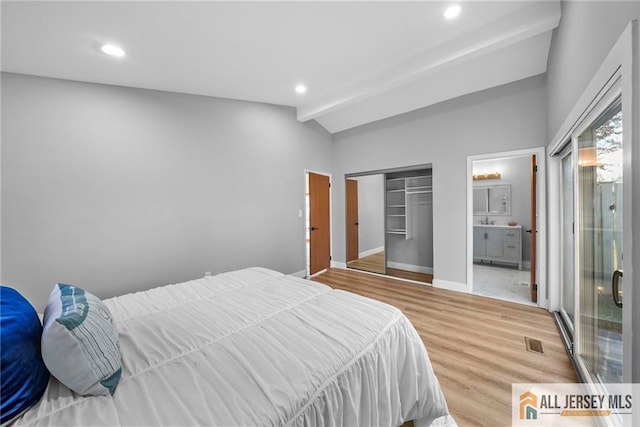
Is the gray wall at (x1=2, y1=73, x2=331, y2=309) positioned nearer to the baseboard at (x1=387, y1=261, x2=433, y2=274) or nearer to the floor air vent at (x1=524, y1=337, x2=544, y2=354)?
the baseboard at (x1=387, y1=261, x2=433, y2=274)

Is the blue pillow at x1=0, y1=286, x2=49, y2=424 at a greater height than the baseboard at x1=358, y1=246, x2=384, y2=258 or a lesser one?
greater

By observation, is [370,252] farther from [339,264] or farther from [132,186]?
[132,186]

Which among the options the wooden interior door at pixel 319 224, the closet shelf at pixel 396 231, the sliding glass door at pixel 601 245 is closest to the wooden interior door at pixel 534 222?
the sliding glass door at pixel 601 245

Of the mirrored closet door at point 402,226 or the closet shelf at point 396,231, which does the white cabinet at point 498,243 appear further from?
the closet shelf at point 396,231

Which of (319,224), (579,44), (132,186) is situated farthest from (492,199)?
(132,186)

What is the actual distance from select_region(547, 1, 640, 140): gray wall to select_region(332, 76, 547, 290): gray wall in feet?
1.56

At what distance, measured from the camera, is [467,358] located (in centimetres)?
210

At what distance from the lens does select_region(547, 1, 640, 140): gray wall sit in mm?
1105

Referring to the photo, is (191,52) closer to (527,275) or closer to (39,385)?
(39,385)

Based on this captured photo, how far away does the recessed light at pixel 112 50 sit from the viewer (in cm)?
205

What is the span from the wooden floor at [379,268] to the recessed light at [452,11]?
360 centimetres

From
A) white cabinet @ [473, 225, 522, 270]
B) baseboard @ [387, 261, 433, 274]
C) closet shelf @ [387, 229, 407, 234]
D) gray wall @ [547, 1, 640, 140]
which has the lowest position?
baseboard @ [387, 261, 433, 274]

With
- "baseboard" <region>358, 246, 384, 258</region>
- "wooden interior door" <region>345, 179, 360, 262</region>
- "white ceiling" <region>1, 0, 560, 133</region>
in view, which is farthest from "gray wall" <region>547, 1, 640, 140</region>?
"baseboard" <region>358, 246, 384, 258</region>

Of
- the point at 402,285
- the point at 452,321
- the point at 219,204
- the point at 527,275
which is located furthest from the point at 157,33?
the point at 527,275
